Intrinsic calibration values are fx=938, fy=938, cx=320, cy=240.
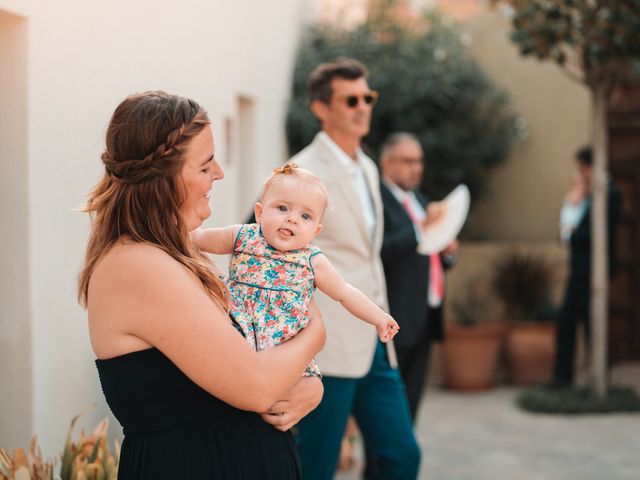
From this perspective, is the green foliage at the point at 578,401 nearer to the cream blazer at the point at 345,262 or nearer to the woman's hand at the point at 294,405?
the cream blazer at the point at 345,262

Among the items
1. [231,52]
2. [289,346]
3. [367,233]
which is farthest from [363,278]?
[231,52]

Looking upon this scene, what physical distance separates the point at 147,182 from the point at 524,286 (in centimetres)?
682

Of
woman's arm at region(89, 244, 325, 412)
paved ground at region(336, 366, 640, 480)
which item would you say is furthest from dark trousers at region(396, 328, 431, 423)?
woman's arm at region(89, 244, 325, 412)

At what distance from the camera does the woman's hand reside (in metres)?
2.13

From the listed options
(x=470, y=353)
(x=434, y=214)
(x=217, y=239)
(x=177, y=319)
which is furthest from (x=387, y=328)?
(x=470, y=353)

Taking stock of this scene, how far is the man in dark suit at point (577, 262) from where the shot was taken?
24.8 feet

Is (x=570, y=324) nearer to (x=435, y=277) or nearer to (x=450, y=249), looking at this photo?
(x=435, y=277)

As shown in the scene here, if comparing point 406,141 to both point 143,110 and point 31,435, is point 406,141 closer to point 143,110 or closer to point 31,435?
point 31,435

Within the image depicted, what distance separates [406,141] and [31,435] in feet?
10.7

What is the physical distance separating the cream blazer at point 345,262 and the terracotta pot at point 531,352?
464 cm

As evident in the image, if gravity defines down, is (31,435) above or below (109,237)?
below

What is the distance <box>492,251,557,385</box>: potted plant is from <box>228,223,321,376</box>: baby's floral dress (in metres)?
6.19

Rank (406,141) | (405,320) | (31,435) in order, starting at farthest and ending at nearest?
(406,141) < (405,320) < (31,435)

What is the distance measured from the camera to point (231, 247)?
238 centimetres
